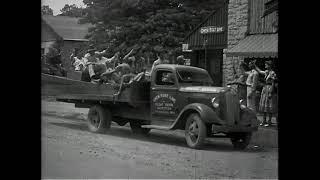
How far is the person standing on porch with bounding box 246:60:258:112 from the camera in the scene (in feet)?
30.0

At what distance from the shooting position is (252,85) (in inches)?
377

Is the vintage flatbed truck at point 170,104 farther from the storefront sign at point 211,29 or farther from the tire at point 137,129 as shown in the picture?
the storefront sign at point 211,29

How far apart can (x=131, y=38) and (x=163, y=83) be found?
2.06 metres

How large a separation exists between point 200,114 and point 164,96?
0.93 meters

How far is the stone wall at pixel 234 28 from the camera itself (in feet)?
26.2

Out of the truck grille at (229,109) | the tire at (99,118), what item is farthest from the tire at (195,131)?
the tire at (99,118)

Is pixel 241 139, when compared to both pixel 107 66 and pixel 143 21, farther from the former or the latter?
pixel 143 21

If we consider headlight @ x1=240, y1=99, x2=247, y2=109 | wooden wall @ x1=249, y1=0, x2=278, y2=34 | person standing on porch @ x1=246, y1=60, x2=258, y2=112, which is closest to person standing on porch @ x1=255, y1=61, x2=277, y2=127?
person standing on porch @ x1=246, y1=60, x2=258, y2=112

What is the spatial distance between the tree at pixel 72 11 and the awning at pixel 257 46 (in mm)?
2258

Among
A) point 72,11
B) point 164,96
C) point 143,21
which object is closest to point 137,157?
point 143,21

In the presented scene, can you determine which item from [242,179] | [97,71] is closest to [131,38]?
[97,71]
